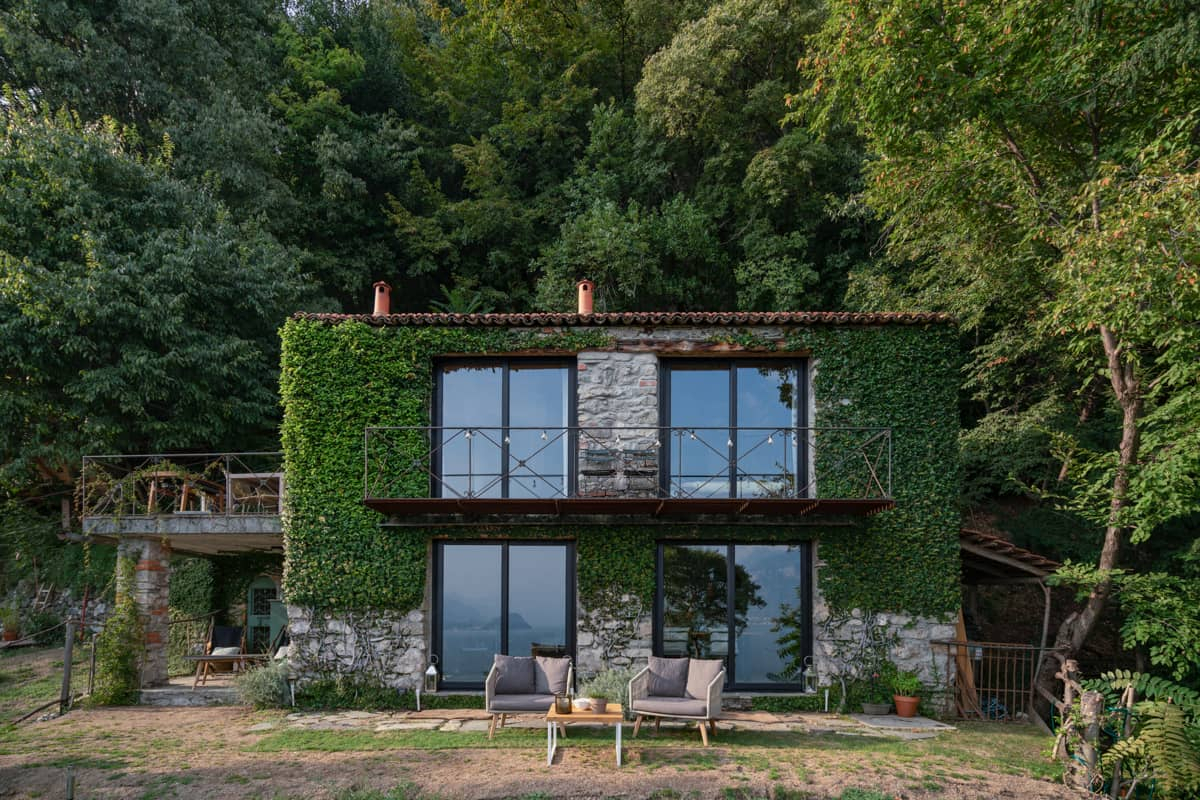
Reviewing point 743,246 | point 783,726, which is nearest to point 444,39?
point 743,246

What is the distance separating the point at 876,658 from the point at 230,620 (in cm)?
1222

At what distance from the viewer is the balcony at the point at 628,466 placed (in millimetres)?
9664

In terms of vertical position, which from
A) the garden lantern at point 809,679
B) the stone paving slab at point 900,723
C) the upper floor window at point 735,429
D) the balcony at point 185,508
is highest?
the upper floor window at point 735,429

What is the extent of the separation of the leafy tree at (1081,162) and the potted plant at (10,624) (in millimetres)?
19587

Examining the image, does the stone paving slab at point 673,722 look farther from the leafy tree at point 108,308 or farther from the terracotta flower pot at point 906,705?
the leafy tree at point 108,308

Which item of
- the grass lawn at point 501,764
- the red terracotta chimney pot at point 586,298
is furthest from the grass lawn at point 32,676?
the red terracotta chimney pot at point 586,298

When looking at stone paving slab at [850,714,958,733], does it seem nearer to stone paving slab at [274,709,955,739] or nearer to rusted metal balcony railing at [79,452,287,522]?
stone paving slab at [274,709,955,739]

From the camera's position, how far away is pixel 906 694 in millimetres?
9156

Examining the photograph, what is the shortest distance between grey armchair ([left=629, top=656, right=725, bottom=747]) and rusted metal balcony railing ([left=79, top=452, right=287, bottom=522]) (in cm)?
580

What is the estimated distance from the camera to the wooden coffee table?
7027mm

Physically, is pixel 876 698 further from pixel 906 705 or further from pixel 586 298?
pixel 586 298

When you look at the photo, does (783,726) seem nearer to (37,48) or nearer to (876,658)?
(876,658)

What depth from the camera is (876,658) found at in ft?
31.0

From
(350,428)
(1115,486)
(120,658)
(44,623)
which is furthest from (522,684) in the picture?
(44,623)
